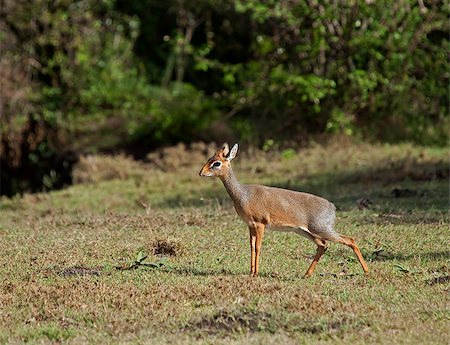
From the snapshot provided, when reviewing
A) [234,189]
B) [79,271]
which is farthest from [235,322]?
[79,271]

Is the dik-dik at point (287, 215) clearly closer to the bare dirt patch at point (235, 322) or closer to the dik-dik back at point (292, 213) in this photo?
the dik-dik back at point (292, 213)

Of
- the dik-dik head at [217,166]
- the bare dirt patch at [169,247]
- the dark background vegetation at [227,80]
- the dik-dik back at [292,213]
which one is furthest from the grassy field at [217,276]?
the dark background vegetation at [227,80]

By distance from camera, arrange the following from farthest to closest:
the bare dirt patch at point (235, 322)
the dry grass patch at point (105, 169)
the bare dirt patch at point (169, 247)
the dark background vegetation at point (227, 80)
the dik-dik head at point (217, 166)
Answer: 1. the dark background vegetation at point (227, 80)
2. the dry grass patch at point (105, 169)
3. the bare dirt patch at point (169, 247)
4. the dik-dik head at point (217, 166)
5. the bare dirt patch at point (235, 322)

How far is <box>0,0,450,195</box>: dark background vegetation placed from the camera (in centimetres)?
1941

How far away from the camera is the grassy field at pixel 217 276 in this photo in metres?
7.28

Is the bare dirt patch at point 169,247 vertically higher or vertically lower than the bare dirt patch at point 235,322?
lower

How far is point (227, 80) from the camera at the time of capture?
66.5 feet

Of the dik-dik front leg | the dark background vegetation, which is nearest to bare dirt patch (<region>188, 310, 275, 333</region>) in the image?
the dik-dik front leg

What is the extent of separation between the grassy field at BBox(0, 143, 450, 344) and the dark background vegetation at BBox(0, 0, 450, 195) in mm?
4698

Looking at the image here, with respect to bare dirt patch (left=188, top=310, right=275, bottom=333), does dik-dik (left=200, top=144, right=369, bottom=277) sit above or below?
above

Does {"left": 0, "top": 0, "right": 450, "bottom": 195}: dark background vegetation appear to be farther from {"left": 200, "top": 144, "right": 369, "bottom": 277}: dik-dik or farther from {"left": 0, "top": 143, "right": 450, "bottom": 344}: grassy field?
{"left": 200, "top": 144, "right": 369, "bottom": 277}: dik-dik

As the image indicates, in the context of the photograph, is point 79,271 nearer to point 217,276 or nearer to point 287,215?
point 217,276

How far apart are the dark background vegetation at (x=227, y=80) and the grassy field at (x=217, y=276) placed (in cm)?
470

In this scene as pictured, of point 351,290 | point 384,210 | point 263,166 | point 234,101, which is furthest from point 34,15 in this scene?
point 351,290
